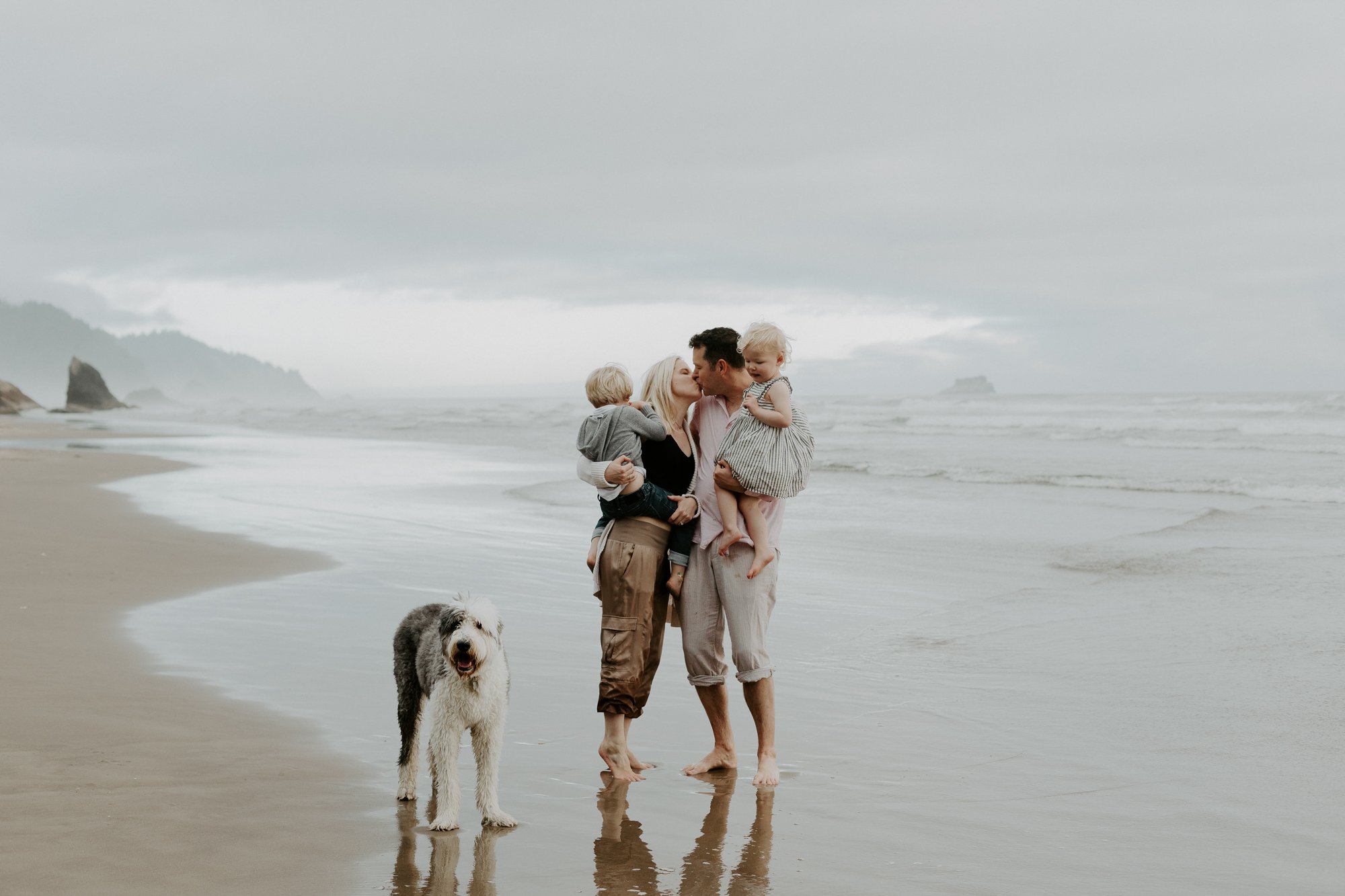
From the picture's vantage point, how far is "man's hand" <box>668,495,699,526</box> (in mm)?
4762

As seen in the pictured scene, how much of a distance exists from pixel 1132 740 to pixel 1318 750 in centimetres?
84

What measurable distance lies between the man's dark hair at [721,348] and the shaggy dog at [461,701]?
5.06ft

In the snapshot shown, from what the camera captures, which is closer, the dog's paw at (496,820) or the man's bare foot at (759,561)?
the dog's paw at (496,820)

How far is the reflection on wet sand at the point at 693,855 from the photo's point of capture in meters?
3.57

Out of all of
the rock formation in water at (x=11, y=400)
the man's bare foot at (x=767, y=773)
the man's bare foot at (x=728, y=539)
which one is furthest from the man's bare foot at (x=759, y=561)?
the rock formation in water at (x=11, y=400)

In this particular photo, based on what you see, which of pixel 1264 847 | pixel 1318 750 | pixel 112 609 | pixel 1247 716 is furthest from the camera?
pixel 112 609

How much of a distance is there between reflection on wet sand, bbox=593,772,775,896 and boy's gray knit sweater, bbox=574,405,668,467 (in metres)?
1.41

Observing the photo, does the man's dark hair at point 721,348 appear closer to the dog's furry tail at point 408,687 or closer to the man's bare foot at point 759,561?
the man's bare foot at point 759,561

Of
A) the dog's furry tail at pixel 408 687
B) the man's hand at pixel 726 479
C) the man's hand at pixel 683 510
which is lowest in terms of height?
the dog's furry tail at pixel 408 687

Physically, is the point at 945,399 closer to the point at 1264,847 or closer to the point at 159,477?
the point at 159,477

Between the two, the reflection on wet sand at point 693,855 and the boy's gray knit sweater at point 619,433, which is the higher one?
the boy's gray knit sweater at point 619,433

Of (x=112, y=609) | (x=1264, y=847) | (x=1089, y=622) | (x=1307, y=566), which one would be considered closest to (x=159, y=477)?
(x=112, y=609)

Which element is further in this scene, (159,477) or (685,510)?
(159,477)

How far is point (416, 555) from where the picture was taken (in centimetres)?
1056
